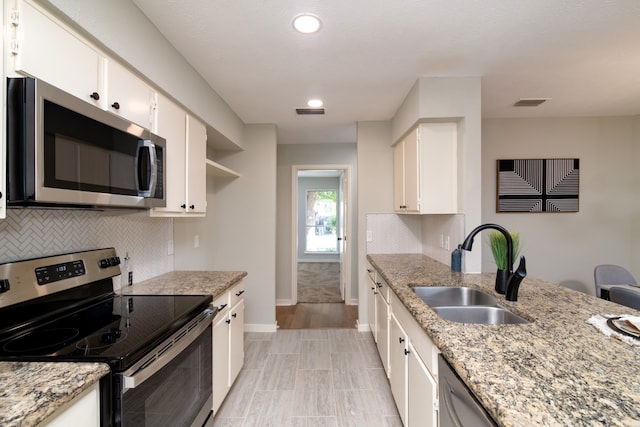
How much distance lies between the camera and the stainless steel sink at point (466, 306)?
1.51 meters

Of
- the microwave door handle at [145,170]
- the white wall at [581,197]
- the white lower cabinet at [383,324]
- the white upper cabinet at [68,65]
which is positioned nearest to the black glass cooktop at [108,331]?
the microwave door handle at [145,170]

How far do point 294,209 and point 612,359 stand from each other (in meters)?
3.68

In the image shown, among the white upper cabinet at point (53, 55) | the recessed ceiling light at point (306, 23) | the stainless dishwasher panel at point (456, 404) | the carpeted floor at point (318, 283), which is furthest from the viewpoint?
the carpeted floor at point (318, 283)

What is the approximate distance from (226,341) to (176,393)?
2.29 feet

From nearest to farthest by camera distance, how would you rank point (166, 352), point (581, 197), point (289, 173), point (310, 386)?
point (166, 352), point (310, 386), point (581, 197), point (289, 173)

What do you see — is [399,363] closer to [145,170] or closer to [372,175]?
[145,170]

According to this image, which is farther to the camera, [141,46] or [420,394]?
[141,46]

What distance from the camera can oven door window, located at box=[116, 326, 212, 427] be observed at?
1027 mm

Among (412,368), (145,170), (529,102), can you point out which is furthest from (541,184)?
(145,170)

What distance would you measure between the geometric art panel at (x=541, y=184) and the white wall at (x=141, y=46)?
328cm

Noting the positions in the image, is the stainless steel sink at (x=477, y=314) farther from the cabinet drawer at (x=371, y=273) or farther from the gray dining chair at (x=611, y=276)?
the gray dining chair at (x=611, y=276)

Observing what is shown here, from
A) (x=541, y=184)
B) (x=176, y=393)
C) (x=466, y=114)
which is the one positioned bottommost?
(x=176, y=393)

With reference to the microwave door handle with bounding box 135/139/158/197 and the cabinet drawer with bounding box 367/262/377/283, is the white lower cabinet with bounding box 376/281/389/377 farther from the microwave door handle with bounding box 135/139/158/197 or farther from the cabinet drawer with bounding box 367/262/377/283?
the microwave door handle with bounding box 135/139/158/197

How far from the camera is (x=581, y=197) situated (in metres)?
3.24
